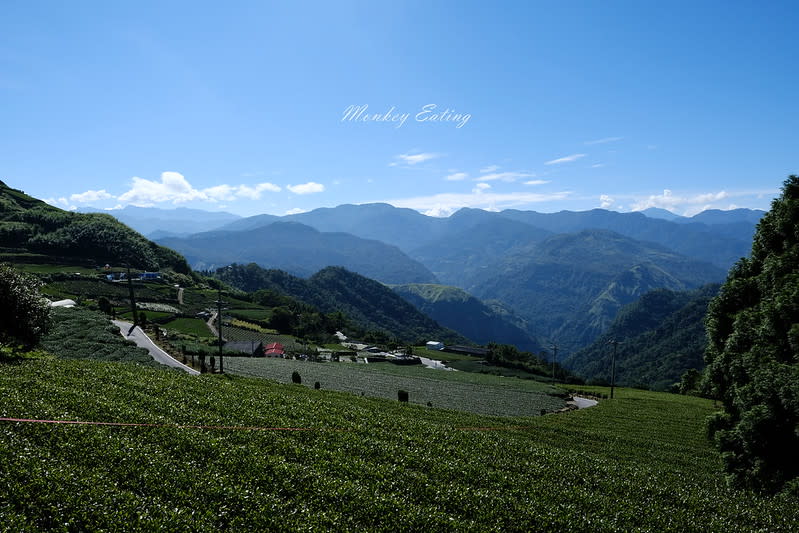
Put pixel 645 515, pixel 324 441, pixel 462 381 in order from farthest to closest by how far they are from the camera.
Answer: pixel 462 381
pixel 324 441
pixel 645 515

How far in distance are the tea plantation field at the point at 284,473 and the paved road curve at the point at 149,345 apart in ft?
93.0

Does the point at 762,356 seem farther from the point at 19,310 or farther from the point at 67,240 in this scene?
the point at 67,240

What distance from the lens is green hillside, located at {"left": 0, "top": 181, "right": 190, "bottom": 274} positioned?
159000mm

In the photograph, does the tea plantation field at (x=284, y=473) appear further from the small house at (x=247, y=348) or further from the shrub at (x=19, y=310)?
the small house at (x=247, y=348)

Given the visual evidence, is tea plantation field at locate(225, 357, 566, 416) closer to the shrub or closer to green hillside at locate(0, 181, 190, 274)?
the shrub

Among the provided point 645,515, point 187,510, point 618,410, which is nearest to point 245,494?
point 187,510

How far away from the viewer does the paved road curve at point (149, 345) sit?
54609 millimetres

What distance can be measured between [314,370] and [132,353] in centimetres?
3315

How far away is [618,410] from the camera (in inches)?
2196

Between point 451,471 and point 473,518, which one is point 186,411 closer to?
point 451,471

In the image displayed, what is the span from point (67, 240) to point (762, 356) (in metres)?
205

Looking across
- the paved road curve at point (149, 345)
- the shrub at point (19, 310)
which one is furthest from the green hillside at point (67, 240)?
the shrub at point (19, 310)

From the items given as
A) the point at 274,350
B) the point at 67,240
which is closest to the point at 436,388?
the point at 274,350

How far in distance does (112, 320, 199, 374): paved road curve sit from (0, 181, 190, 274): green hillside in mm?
100885
